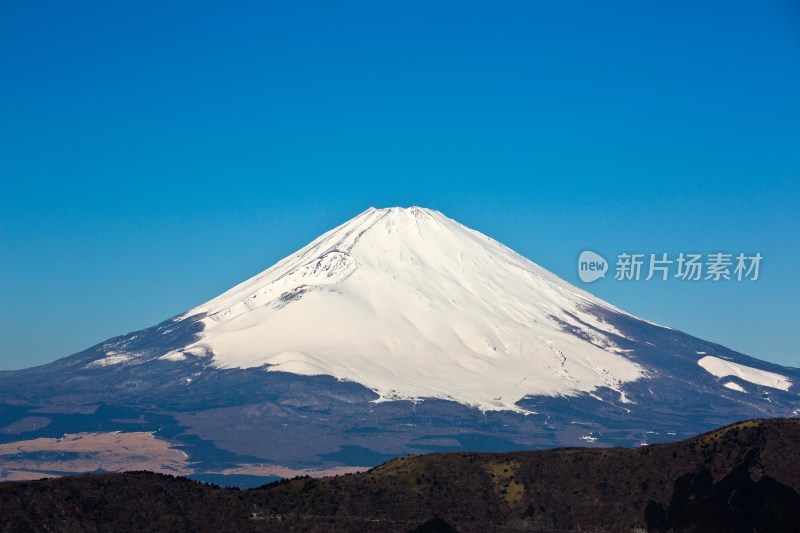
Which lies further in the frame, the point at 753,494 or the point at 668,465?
the point at 668,465

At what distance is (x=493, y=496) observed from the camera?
465 feet

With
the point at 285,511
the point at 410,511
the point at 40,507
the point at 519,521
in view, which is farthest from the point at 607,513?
the point at 40,507

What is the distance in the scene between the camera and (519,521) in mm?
138500

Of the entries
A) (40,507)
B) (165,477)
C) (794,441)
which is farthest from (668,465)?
(40,507)

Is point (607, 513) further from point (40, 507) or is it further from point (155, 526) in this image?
point (40, 507)

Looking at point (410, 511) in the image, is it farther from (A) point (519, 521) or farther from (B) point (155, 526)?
(B) point (155, 526)

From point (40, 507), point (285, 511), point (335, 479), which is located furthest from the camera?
point (335, 479)

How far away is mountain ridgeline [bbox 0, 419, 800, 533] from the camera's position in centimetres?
12400

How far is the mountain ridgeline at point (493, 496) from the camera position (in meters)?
124

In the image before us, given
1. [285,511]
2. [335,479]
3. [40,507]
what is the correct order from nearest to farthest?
[40,507], [285,511], [335,479]

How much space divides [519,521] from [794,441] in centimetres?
3113

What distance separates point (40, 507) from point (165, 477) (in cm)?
1870

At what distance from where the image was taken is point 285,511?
5172 inches

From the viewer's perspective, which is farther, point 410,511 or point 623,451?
point 623,451
